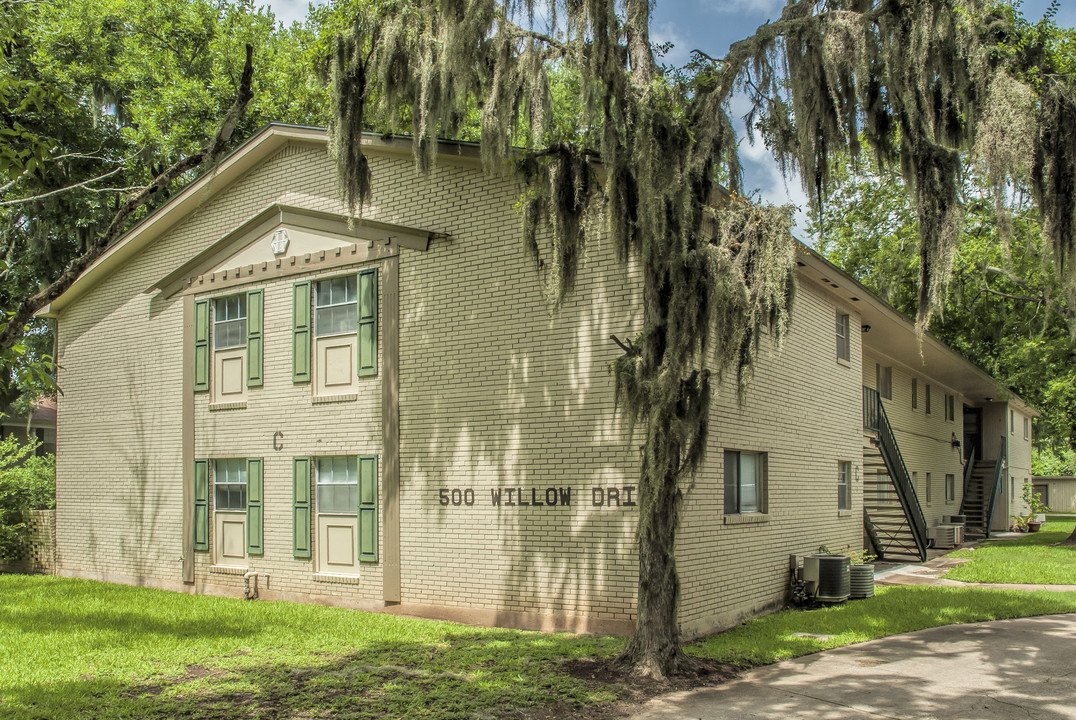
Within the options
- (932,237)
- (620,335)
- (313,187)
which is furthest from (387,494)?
(932,237)

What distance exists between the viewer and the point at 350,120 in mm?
10523

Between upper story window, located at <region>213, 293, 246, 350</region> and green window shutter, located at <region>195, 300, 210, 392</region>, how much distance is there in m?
0.15

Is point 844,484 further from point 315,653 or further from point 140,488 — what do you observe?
point 140,488

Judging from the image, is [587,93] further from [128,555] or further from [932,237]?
[128,555]

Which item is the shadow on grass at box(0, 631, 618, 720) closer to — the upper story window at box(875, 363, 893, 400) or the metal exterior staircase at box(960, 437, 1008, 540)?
the upper story window at box(875, 363, 893, 400)

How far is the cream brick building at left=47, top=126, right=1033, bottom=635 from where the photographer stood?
11.1m

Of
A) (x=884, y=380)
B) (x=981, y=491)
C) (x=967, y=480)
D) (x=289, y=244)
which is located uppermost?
(x=289, y=244)

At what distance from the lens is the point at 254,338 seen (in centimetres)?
1489

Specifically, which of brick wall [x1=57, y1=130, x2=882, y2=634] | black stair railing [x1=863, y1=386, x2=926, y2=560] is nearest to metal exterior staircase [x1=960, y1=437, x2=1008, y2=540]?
black stair railing [x1=863, y1=386, x2=926, y2=560]

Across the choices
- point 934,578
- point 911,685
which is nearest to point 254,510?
point 911,685

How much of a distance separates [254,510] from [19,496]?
29.1ft

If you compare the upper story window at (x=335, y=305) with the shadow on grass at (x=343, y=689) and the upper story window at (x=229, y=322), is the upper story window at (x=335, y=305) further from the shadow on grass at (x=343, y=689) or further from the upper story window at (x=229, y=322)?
the shadow on grass at (x=343, y=689)

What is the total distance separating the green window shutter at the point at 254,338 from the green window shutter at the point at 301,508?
1.83 meters

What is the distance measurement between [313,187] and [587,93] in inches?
274
